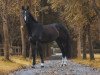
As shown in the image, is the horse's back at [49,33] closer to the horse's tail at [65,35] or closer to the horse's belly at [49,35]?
the horse's belly at [49,35]

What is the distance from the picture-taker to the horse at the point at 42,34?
25109mm

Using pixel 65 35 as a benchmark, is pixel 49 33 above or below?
above

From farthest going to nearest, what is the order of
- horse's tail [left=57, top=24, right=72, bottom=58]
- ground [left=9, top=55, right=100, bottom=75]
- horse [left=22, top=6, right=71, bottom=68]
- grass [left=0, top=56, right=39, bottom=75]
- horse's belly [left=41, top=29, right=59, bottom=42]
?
horse's tail [left=57, top=24, right=72, bottom=58] → horse's belly [left=41, top=29, right=59, bottom=42] → horse [left=22, top=6, right=71, bottom=68] → grass [left=0, top=56, right=39, bottom=75] → ground [left=9, top=55, right=100, bottom=75]

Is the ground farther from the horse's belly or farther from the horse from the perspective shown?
the horse's belly

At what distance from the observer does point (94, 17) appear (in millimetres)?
40281

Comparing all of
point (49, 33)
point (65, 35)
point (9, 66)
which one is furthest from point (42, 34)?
point (9, 66)

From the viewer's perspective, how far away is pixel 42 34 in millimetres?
26062

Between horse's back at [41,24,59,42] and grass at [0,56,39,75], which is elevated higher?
horse's back at [41,24,59,42]

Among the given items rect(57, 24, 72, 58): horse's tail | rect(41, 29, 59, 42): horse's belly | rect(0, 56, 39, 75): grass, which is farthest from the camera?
rect(57, 24, 72, 58): horse's tail

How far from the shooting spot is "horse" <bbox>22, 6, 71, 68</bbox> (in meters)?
25.1

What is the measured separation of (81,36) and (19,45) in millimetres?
18159

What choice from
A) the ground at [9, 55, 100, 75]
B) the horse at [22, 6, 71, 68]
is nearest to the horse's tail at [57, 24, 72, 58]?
the horse at [22, 6, 71, 68]

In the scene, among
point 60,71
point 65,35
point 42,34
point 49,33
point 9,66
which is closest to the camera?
point 60,71

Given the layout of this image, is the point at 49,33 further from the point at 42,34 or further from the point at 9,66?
the point at 9,66
